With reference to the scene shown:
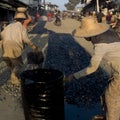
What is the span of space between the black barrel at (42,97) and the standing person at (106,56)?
274 mm

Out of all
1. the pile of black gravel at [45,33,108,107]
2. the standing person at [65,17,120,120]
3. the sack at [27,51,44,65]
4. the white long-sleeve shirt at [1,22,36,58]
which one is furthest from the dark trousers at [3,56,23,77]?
the standing person at [65,17,120,120]

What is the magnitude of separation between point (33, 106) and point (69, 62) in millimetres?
6739

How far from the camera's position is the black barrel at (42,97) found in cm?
446

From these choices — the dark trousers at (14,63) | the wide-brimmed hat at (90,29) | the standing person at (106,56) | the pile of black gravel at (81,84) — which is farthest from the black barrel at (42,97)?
the dark trousers at (14,63)

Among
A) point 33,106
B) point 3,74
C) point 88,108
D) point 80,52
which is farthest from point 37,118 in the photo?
point 80,52

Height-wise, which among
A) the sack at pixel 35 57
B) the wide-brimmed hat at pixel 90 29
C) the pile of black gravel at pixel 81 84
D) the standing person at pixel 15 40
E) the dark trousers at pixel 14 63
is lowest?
the pile of black gravel at pixel 81 84

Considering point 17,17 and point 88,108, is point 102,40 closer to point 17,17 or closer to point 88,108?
point 88,108

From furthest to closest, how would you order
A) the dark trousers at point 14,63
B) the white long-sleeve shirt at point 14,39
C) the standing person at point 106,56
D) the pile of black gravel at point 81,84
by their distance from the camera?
the dark trousers at point 14,63 → the white long-sleeve shirt at point 14,39 → the pile of black gravel at point 81,84 → the standing person at point 106,56

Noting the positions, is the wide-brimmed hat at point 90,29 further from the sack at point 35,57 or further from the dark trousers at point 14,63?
the dark trousers at point 14,63

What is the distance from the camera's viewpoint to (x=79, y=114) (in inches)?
235

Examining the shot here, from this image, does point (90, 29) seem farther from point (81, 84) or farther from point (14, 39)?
point (81, 84)

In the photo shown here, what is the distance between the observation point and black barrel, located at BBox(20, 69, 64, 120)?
4461 millimetres

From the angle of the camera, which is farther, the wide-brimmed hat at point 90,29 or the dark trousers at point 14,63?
the dark trousers at point 14,63

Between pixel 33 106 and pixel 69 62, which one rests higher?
pixel 33 106
